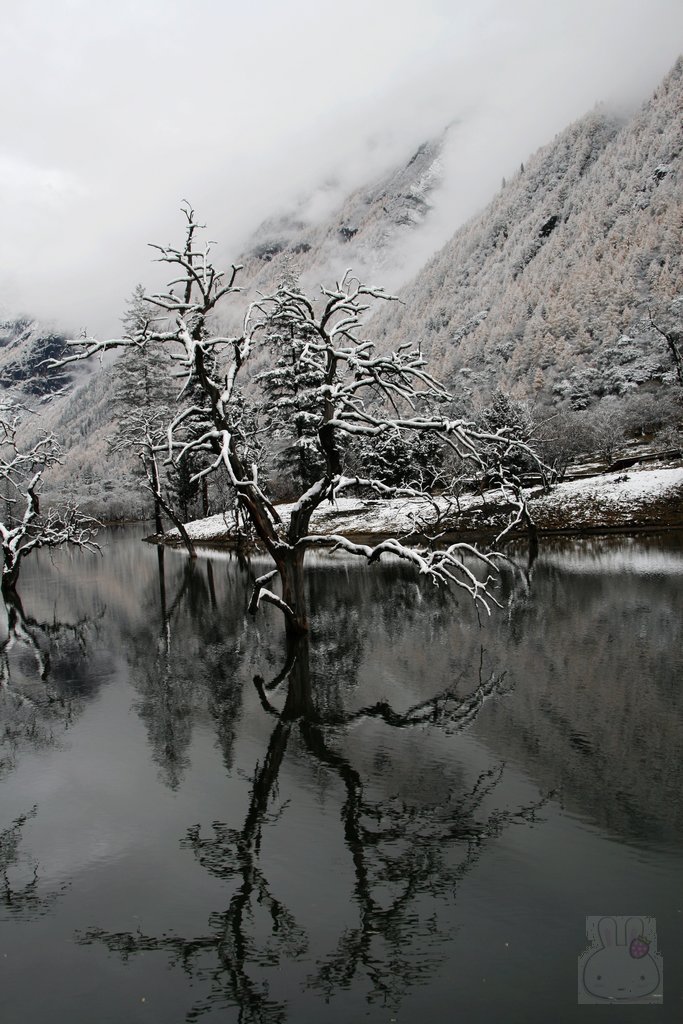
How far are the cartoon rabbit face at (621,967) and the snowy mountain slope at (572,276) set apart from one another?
9088cm

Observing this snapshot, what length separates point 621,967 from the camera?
5273mm

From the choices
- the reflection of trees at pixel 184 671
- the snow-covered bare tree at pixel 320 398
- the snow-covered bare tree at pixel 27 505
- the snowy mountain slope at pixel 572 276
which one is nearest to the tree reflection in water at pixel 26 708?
the reflection of trees at pixel 184 671

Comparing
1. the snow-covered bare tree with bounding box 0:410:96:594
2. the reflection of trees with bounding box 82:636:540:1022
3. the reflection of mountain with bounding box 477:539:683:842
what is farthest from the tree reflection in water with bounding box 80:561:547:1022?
the snow-covered bare tree with bounding box 0:410:96:594

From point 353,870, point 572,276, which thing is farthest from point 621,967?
point 572,276

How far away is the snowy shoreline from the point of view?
3762 cm

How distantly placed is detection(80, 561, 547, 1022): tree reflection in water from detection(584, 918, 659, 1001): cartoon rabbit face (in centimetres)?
120

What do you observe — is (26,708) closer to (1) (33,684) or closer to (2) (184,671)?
(1) (33,684)

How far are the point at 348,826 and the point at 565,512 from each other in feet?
117

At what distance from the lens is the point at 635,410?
7150 cm

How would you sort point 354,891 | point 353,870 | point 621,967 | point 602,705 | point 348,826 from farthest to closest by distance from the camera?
point 602,705
point 348,826
point 353,870
point 354,891
point 621,967

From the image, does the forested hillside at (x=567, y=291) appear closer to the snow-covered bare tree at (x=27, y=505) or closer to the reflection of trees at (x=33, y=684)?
the snow-covered bare tree at (x=27, y=505)

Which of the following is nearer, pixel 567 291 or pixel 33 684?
pixel 33 684

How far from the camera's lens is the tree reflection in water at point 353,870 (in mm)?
5414

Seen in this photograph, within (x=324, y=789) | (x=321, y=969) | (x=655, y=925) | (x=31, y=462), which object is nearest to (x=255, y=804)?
(x=324, y=789)
